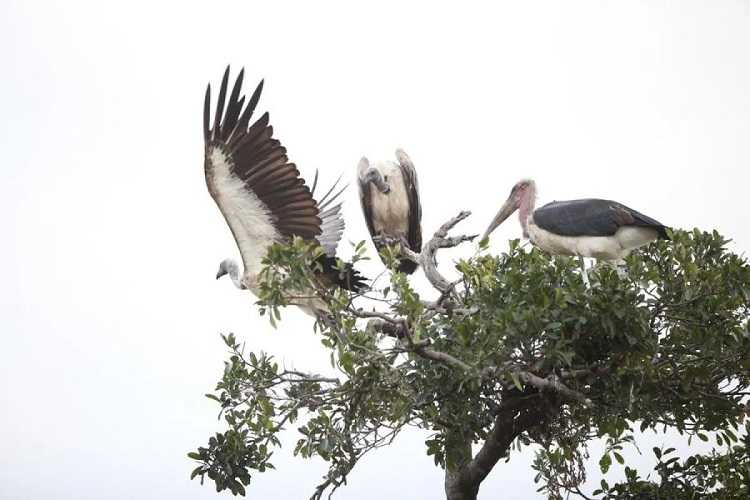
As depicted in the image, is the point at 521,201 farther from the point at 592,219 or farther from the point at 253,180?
the point at 253,180

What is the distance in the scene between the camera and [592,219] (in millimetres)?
7332

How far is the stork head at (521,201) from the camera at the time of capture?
28.5 ft

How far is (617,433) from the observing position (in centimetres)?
608

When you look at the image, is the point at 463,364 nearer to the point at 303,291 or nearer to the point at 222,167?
the point at 303,291

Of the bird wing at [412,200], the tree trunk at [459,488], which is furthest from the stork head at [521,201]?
the tree trunk at [459,488]

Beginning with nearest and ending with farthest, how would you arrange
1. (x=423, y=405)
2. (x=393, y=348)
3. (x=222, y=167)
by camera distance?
(x=393, y=348), (x=423, y=405), (x=222, y=167)

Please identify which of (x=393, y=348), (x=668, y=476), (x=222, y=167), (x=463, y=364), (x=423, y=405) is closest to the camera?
(x=463, y=364)

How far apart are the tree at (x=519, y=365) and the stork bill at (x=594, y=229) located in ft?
3.37

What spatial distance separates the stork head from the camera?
28.5ft

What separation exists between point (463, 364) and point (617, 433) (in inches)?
56.4

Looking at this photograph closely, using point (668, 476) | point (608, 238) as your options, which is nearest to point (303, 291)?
point (608, 238)

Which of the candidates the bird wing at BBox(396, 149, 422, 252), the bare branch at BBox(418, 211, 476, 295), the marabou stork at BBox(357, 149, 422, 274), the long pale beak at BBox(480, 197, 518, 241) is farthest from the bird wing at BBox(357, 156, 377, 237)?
the bare branch at BBox(418, 211, 476, 295)

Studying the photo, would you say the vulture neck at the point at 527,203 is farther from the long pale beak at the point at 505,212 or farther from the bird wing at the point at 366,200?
the bird wing at the point at 366,200

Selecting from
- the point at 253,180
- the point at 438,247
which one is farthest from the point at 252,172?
the point at 438,247
